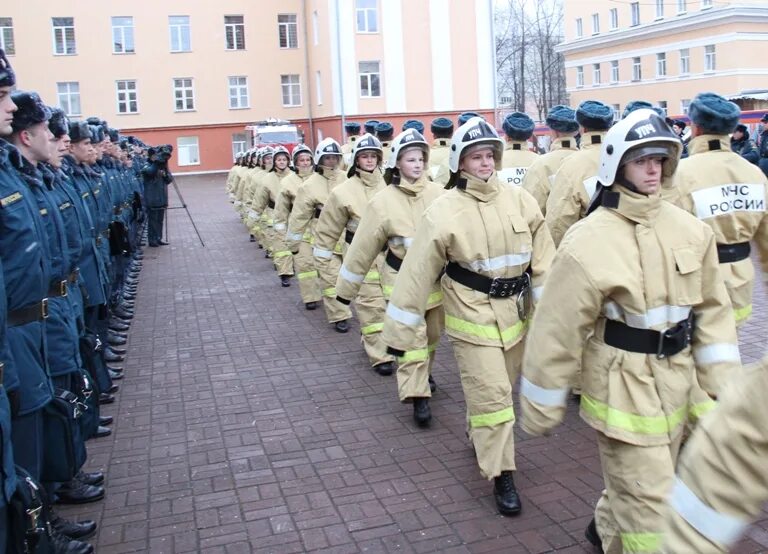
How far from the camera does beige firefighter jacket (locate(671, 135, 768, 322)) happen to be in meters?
5.65

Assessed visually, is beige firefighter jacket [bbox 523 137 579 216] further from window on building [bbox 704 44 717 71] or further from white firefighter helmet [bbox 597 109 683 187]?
window on building [bbox 704 44 717 71]

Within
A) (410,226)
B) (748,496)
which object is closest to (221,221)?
(410,226)

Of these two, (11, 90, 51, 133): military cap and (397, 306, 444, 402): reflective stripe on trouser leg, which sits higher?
(11, 90, 51, 133): military cap

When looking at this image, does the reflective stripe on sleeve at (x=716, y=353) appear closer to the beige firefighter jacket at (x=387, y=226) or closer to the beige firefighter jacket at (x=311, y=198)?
the beige firefighter jacket at (x=387, y=226)

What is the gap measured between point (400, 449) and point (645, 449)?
106 inches

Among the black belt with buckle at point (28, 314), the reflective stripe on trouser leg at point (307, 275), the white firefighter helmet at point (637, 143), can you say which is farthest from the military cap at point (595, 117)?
the reflective stripe on trouser leg at point (307, 275)

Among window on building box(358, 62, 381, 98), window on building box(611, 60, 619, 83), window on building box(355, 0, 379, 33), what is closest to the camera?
window on building box(355, 0, 379, 33)

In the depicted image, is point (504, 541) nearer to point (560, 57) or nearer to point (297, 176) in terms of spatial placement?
point (297, 176)

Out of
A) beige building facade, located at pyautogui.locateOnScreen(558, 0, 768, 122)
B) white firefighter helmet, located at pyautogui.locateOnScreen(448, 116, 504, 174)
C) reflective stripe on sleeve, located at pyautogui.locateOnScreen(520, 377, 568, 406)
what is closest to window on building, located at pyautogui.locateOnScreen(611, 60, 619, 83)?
beige building facade, located at pyautogui.locateOnScreen(558, 0, 768, 122)

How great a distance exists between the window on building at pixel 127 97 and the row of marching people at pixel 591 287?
1697 inches

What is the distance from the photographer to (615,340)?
150 inches

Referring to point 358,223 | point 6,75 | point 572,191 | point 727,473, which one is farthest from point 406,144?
point 727,473

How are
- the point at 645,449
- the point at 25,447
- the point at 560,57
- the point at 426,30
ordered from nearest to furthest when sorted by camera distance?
the point at 645,449, the point at 25,447, the point at 426,30, the point at 560,57

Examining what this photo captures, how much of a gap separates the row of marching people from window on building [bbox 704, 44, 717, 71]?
141 ft
